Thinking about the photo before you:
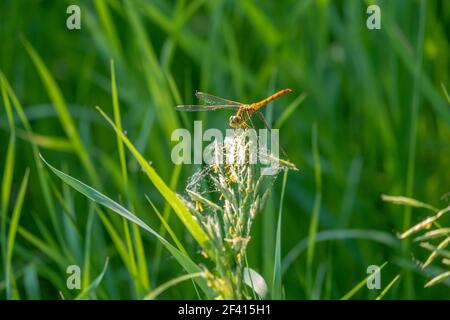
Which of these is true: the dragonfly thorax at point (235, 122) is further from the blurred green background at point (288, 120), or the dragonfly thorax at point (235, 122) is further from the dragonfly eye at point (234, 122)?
the blurred green background at point (288, 120)

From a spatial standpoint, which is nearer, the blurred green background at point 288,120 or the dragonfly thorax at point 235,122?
the dragonfly thorax at point 235,122

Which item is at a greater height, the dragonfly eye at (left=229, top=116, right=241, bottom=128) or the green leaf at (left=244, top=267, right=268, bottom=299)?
the dragonfly eye at (left=229, top=116, right=241, bottom=128)

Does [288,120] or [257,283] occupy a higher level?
[288,120]

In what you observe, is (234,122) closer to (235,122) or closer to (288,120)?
(235,122)

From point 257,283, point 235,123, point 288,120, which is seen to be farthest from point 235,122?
point 288,120

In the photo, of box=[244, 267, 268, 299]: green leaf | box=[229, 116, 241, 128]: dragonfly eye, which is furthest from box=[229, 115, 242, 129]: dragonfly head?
box=[244, 267, 268, 299]: green leaf

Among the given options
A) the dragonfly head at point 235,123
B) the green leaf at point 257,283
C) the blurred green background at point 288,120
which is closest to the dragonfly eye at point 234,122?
the dragonfly head at point 235,123

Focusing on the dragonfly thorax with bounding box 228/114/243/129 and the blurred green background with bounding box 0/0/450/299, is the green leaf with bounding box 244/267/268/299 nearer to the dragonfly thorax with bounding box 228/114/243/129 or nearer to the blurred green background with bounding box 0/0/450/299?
the dragonfly thorax with bounding box 228/114/243/129

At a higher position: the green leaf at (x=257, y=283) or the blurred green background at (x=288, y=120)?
the blurred green background at (x=288, y=120)

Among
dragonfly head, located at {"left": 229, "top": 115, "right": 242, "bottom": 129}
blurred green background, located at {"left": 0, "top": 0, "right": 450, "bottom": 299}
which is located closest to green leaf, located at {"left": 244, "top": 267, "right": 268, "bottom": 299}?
dragonfly head, located at {"left": 229, "top": 115, "right": 242, "bottom": 129}

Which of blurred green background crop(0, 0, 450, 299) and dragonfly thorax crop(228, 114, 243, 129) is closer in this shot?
dragonfly thorax crop(228, 114, 243, 129)
